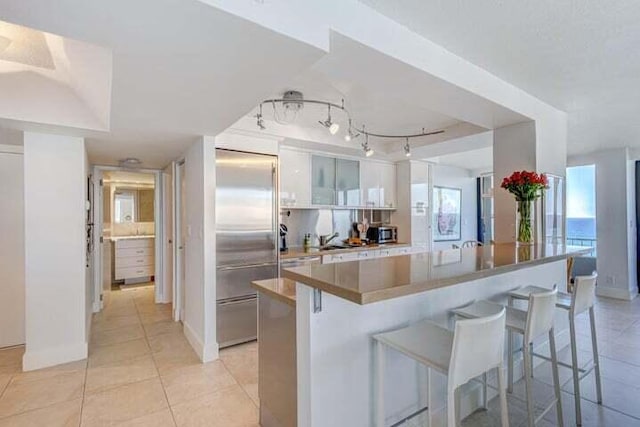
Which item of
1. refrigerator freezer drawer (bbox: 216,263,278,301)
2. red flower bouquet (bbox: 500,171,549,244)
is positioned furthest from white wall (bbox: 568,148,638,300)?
refrigerator freezer drawer (bbox: 216,263,278,301)

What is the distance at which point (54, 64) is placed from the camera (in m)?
2.49

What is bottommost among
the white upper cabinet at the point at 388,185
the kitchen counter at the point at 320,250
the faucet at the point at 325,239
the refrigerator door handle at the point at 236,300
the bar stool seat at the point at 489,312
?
the refrigerator door handle at the point at 236,300

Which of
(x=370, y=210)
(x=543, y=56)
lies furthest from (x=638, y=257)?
(x=543, y=56)

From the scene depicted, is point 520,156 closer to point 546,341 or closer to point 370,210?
point 546,341

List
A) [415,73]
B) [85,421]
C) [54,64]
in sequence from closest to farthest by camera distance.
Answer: [415,73], [85,421], [54,64]

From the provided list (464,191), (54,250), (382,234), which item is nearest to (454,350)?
(54,250)

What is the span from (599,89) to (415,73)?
1988 mm

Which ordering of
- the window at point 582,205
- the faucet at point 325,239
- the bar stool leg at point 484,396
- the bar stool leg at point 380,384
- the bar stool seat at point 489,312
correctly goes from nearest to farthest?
the bar stool leg at point 380,384
the bar stool seat at point 489,312
the bar stool leg at point 484,396
the faucet at point 325,239
the window at point 582,205

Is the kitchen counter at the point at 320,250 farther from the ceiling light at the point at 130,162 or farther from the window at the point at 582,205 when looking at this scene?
the window at the point at 582,205

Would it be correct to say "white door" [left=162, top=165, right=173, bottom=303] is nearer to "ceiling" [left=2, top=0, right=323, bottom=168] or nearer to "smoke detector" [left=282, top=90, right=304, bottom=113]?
"ceiling" [left=2, top=0, right=323, bottom=168]

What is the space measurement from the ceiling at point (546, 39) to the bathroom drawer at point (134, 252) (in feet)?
19.7

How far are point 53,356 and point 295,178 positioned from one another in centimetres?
303

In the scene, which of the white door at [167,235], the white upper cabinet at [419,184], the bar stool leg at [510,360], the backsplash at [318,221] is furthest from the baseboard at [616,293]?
the white door at [167,235]

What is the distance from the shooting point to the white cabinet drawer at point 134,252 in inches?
233
